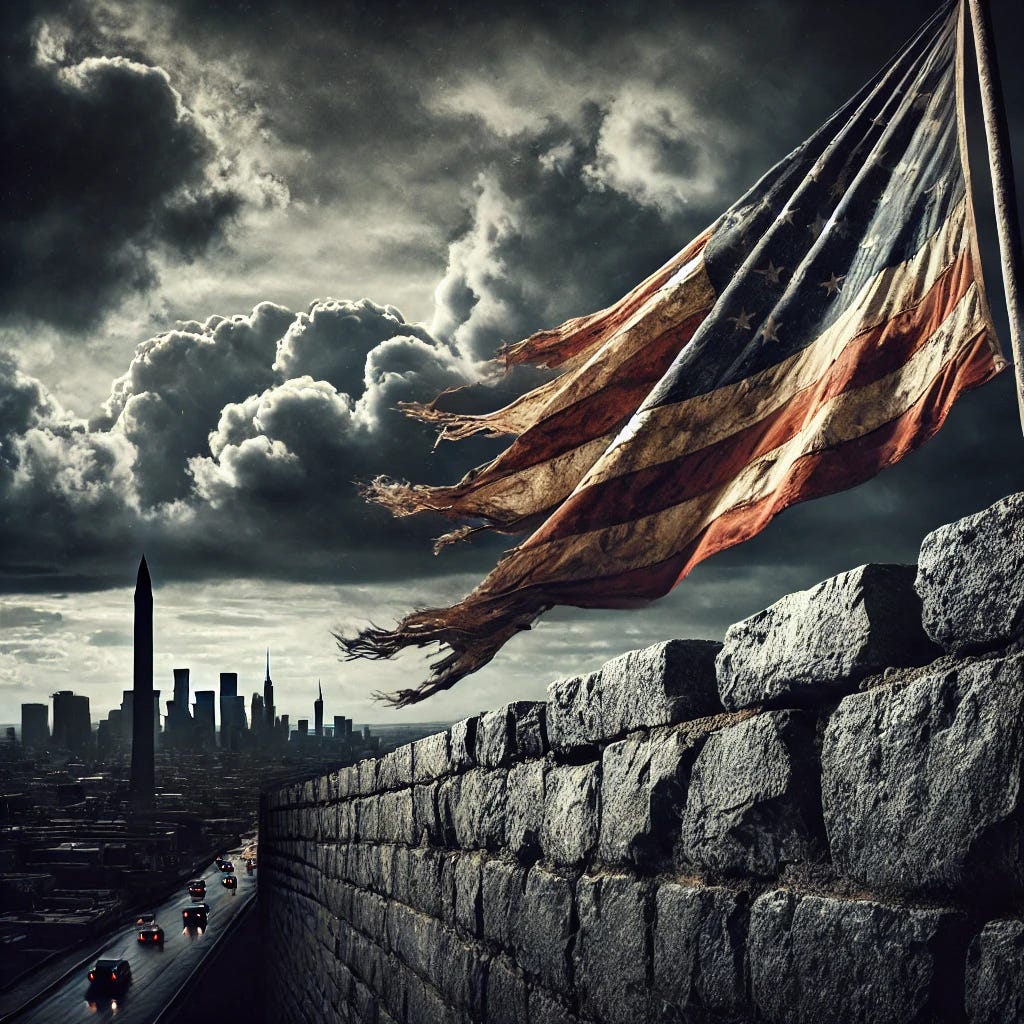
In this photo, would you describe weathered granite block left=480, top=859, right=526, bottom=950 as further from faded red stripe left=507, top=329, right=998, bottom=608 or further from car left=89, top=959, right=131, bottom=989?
car left=89, top=959, right=131, bottom=989

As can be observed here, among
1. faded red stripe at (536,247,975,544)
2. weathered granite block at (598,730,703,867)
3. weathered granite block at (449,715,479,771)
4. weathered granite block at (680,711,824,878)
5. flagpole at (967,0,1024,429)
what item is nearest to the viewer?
weathered granite block at (680,711,824,878)

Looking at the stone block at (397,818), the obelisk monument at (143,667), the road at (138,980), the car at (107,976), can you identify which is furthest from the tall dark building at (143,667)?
the stone block at (397,818)

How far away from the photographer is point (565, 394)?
4918mm

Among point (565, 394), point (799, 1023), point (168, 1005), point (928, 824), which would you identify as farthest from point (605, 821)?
point (168, 1005)

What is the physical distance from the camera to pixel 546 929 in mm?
3086

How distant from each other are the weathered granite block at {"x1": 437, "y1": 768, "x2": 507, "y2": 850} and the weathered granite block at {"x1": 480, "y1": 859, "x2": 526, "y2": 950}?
106 millimetres

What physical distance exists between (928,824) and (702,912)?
719 mm

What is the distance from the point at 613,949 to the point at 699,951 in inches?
17.5

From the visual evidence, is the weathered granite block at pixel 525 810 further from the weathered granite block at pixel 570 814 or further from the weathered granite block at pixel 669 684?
the weathered granite block at pixel 669 684

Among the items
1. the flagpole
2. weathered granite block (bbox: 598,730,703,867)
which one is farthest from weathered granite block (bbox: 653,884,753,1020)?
the flagpole

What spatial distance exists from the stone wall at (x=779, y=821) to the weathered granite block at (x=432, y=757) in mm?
446

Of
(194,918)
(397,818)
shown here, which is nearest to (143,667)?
(194,918)

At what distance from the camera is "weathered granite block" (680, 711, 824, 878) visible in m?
2.05

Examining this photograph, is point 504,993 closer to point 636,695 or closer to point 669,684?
point 636,695
